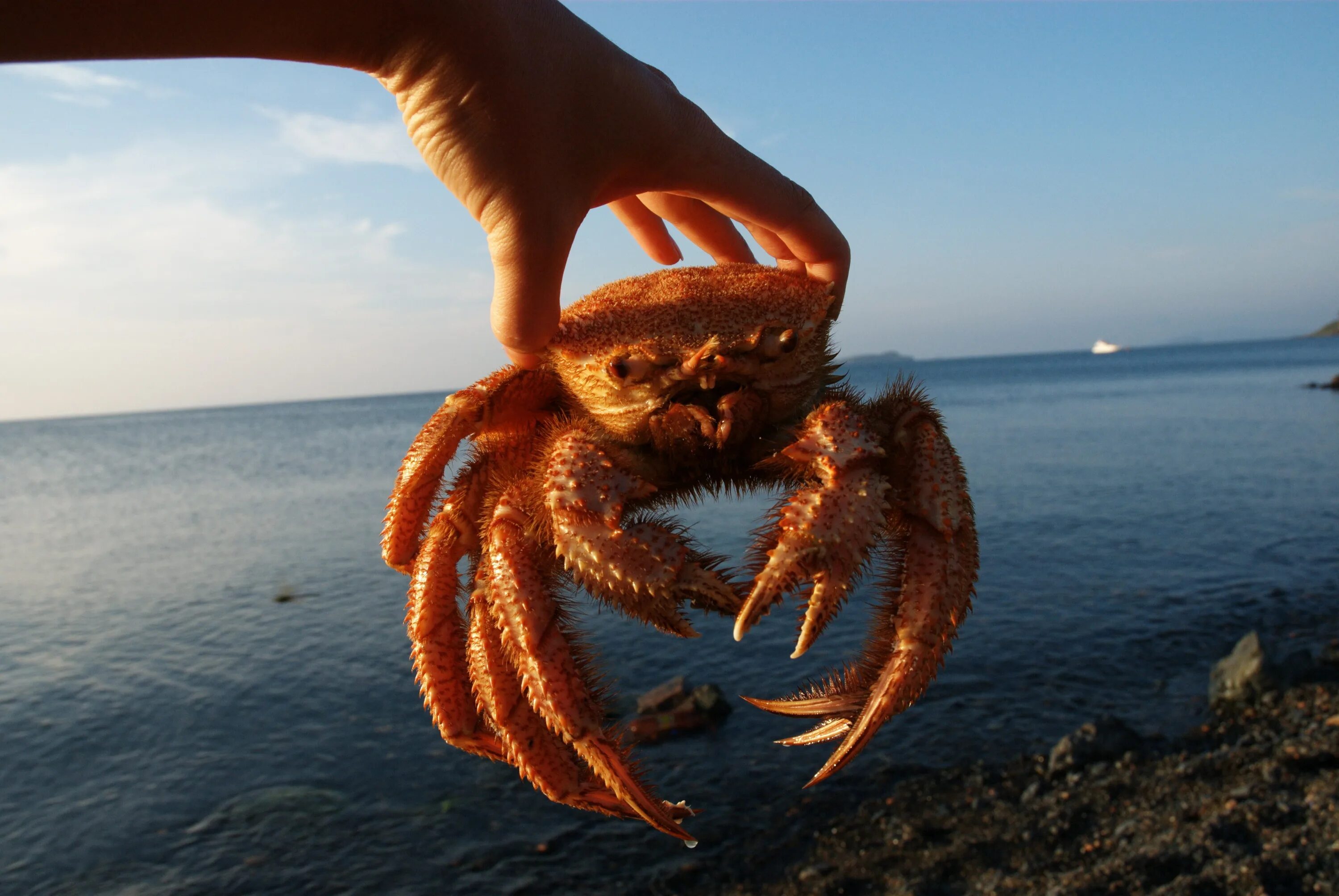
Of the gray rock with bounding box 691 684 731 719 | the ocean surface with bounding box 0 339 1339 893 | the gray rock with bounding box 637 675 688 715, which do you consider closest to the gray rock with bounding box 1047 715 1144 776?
the ocean surface with bounding box 0 339 1339 893

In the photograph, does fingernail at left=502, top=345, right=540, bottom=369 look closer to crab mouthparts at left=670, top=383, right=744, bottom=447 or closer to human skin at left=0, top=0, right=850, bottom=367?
human skin at left=0, top=0, right=850, bottom=367

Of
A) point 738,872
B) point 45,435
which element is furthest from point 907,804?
point 45,435

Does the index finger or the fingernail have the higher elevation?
the index finger

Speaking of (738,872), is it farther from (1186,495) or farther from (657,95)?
(1186,495)

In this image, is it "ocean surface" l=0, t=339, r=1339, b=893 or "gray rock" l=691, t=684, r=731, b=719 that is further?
"gray rock" l=691, t=684, r=731, b=719

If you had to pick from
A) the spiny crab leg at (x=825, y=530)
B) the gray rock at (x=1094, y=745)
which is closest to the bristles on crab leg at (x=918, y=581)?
the spiny crab leg at (x=825, y=530)

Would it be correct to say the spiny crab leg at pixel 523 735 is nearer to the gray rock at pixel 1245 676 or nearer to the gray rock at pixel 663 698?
the gray rock at pixel 663 698
